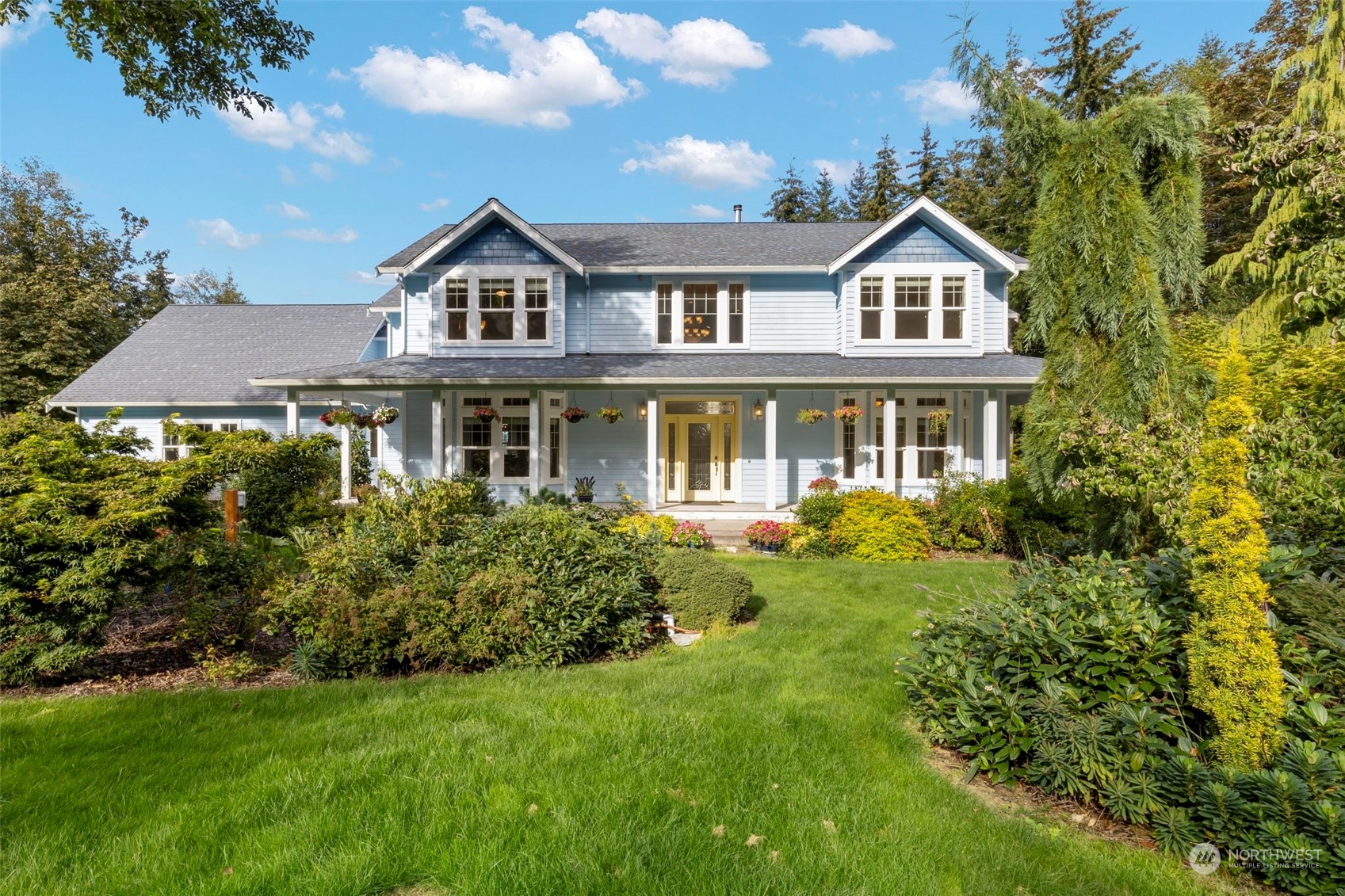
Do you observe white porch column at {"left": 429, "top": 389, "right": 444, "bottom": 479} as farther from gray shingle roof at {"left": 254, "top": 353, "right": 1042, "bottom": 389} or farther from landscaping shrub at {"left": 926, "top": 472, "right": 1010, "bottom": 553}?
landscaping shrub at {"left": 926, "top": 472, "right": 1010, "bottom": 553}

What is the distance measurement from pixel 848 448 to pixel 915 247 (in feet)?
16.5

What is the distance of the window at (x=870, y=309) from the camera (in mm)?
15328

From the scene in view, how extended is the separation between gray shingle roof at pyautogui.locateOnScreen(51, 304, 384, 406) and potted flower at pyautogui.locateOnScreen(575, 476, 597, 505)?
35.5 feet

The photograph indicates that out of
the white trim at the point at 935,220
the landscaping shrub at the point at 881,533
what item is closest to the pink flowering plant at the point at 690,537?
the landscaping shrub at the point at 881,533

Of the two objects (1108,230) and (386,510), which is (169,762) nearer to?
(386,510)

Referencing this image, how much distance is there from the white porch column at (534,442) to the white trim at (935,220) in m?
7.48

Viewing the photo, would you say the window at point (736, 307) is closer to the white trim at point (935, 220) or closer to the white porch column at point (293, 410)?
the white trim at point (935, 220)

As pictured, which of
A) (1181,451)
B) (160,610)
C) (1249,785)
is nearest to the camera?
(1249,785)

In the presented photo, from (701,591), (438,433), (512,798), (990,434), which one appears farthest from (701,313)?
(512,798)

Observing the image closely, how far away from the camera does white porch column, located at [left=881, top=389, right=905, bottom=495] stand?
46.3 feet

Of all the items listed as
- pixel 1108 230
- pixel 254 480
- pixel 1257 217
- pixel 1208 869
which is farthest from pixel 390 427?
pixel 1257 217

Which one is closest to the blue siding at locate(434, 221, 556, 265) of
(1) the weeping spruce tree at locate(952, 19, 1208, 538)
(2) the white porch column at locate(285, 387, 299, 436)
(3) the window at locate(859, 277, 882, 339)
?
(2) the white porch column at locate(285, 387, 299, 436)

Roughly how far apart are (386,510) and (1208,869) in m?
6.74

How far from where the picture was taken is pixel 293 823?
309cm
